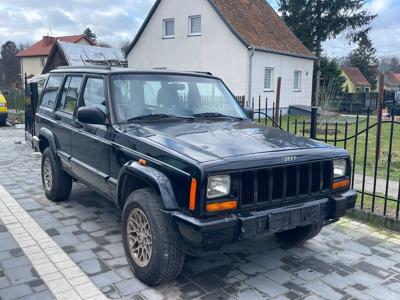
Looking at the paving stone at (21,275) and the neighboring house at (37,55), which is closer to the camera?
the paving stone at (21,275)

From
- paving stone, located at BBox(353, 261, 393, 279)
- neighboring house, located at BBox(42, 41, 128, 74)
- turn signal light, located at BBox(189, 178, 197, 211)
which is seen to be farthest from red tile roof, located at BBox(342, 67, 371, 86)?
turn signal light, located at BBox(189, 178, 197, 211)

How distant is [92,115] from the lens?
4148 mm

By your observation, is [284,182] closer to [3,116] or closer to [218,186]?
[218,186]

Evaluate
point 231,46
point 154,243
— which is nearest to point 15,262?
point 154,243

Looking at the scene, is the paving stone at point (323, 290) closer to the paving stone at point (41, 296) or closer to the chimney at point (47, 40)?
the paving stone at point (41, 296)

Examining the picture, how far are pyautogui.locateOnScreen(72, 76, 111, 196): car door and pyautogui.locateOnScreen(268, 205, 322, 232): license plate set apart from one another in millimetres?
1886

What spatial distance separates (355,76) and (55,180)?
191 feet

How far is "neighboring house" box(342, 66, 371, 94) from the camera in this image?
55.5 metres

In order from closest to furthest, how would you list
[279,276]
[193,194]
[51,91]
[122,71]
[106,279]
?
1. [193,194]
2. [106,279]
3. [279,276]
4. [122,71]
5. [51,91]

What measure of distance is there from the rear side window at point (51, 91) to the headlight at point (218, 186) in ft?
12.1

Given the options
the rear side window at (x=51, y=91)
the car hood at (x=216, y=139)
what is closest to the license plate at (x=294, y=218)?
the car hood at (x=216, y=139)

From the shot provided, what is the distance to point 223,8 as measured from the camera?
828 inches

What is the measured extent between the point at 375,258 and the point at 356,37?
1169 inches

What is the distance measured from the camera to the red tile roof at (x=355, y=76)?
56.4 meters
